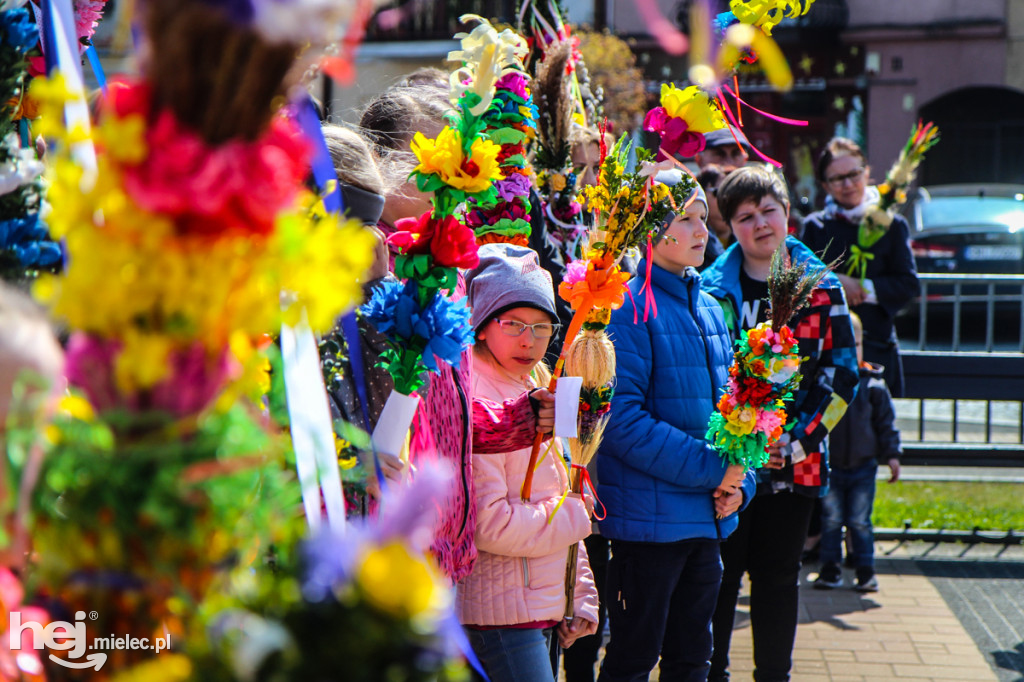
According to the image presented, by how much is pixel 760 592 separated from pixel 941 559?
8.61ft

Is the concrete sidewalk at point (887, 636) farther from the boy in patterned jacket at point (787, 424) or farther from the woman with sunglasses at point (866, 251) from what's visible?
the woman with sunglasses at point (866, 251)

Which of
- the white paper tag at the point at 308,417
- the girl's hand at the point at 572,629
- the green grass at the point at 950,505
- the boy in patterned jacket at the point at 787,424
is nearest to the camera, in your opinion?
the white paper tag at the point at 308,417

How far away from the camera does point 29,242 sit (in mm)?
1594

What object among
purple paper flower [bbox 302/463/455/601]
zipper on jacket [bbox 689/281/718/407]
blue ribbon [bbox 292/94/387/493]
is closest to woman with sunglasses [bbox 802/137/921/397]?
zipper on jacket [bbox 689/281/718/407]

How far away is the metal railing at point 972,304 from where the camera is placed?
761 centimetres

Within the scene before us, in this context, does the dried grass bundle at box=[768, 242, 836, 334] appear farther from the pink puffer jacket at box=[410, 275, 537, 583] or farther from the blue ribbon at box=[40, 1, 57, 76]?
the blue ribbon at box=[40, 1, 57, 76]

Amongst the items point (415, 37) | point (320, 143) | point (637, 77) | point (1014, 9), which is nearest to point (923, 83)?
point (1014, 9)

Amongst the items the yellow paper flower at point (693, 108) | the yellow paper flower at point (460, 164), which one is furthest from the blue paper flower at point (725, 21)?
the yellow paper flower at point (460, 164)

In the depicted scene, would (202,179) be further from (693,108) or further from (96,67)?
(693,108)

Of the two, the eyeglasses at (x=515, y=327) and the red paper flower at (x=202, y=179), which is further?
the eyeglasses at (x=515, y=327)

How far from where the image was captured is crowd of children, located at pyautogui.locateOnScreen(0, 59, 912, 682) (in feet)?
8.52

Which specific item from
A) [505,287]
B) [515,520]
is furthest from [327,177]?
[515,520]

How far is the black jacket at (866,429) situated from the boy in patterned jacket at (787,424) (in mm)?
1488

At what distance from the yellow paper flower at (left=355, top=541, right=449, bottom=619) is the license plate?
1280cm
